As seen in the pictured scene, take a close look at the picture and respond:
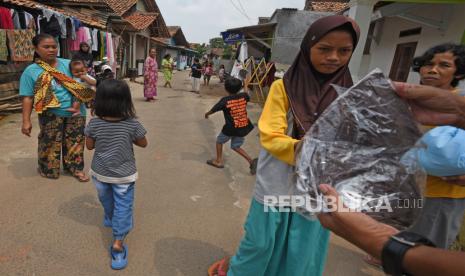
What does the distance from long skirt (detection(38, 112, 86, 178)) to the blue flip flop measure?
1628 millimetres

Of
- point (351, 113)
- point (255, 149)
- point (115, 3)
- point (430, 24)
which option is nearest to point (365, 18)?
point (430, 24)

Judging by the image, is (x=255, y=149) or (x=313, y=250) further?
(x=255, y=149)

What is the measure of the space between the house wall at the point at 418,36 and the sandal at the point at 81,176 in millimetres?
6108

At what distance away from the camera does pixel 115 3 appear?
1459cm

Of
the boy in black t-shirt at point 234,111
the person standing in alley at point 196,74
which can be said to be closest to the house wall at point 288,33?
the person standing in alley at point 196,74

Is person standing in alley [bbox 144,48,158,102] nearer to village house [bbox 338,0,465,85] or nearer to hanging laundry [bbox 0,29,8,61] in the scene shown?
hanging laundry [bbox 0,29,8,61]

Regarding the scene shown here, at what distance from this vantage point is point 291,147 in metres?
1.28

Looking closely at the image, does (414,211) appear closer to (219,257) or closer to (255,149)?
(219,257)

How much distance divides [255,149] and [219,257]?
10.1ft

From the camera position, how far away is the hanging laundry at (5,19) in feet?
16.9

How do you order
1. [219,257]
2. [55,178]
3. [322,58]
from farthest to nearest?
[55,178] → [219,257] → [322,58]

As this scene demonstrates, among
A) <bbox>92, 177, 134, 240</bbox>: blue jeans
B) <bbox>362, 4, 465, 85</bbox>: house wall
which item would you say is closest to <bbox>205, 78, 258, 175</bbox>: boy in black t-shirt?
<bbox>92, 177, 134, 240</bbox>: blue jeans

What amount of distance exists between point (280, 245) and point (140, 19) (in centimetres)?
A: 1692

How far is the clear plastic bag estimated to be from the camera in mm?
980
